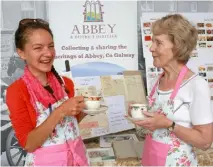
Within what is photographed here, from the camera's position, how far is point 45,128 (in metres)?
1.11

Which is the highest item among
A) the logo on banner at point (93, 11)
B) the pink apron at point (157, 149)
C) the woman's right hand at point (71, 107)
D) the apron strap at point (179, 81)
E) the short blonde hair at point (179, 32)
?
A: the logo on banner at point (93, 11)

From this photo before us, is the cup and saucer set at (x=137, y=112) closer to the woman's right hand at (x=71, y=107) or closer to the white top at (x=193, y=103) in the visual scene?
the white top at (x=193, y=103)

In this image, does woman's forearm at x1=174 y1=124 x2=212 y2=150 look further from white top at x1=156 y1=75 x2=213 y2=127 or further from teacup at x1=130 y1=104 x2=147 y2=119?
teacup at x1=130 y1=104 x2=147 y2=119

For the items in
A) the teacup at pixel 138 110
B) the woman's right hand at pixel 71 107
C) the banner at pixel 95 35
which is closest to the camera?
the woman's right hand at pixel 71 107

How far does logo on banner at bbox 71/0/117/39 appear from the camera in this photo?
216 centimetres

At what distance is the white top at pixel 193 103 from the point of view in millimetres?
1161

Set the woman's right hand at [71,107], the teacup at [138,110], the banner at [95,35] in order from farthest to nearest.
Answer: the banner at [95,35], the teacup at [138,110], the woman's right hand at [71,107]

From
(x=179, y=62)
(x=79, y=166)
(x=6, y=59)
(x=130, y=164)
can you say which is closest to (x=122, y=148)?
(x=130, y=164)

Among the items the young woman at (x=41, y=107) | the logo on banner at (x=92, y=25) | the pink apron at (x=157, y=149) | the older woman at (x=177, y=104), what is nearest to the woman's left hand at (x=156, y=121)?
the older woman at (x=177, y=104)

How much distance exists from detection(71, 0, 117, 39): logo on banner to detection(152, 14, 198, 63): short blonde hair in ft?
3.17

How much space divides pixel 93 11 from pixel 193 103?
1.22 m

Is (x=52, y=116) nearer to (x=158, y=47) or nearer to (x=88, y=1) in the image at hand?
(x=158, y=47)

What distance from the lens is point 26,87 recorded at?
1.23m

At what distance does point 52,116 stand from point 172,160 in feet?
1.71
